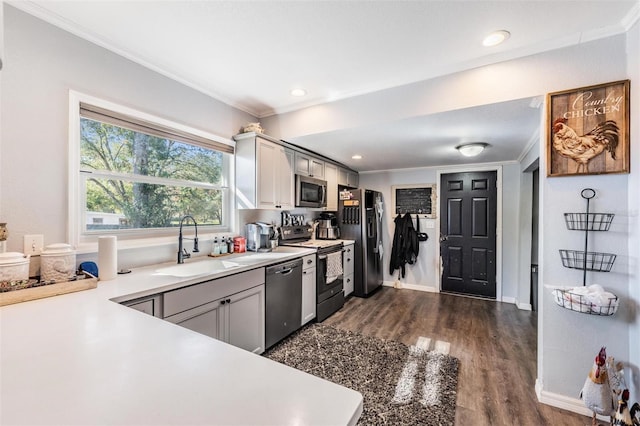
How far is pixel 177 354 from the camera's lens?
0.84 metres

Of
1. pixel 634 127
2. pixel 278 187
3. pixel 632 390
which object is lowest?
pixel 632 390

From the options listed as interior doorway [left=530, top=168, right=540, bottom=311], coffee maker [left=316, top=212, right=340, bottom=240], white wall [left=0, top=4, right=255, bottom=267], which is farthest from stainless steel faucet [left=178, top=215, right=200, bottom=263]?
interior doorway [left=530, top=168, right=540, bottom=311]

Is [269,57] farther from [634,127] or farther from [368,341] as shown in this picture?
[368,341]

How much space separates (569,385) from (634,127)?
170cm

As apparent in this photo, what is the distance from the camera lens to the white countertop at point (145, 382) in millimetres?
579

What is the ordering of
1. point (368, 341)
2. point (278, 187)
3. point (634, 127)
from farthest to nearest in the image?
point (278, 187) < point (368, 341) < point (634, 127)

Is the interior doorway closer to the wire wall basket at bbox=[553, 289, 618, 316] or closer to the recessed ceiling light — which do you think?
the wire wall basket at bbox=[553, 289, 618, 316]

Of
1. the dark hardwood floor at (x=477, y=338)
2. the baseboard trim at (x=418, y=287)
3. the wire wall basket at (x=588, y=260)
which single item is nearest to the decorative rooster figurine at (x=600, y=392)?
the dark hardwood floor at (x=477, y=338)

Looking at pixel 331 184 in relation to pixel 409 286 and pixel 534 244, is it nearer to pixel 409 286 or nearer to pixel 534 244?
pixel 409 286

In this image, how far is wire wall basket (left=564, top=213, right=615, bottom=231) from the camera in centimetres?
172

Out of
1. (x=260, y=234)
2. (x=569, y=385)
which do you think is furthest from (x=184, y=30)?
(x=569, y=385)

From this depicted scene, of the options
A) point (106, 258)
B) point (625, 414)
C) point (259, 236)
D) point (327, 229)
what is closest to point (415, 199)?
point (327, 229)

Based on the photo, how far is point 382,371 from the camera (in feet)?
7.35

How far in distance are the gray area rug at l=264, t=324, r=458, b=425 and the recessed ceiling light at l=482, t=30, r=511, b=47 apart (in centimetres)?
249
